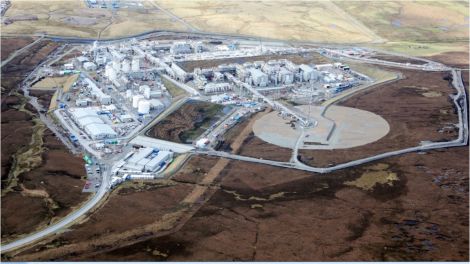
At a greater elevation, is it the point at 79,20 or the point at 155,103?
the point at 79,20

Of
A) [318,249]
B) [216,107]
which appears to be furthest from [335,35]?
[318,249]

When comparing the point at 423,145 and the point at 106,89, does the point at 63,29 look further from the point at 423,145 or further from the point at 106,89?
the point at 423,145

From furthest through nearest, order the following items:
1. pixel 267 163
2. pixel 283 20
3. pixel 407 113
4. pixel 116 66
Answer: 1. pixel 283 20
2. pixel 116 66
3. pixel 407 113
4. pixel 267 163

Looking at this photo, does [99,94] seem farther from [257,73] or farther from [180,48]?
[180,48]

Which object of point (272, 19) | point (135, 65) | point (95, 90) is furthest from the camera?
point (272, 19)

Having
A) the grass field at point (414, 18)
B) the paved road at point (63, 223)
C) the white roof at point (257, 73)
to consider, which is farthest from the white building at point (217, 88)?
the grass field at point (414, 18)

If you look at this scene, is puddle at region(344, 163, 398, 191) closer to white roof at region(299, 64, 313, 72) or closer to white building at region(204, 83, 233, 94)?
white building at region(204, 83, 233, 94)

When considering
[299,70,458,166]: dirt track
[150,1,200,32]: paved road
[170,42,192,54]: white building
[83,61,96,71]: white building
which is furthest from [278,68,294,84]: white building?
[150,1,200,32]: paved road

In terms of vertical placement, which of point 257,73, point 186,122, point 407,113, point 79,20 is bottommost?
point 186,122

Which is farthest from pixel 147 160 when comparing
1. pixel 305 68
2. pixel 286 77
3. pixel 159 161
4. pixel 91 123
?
pixel 305 68
